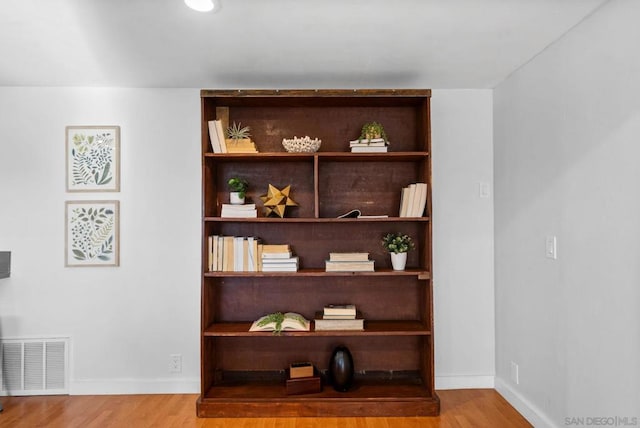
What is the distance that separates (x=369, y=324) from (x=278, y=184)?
1257 millimetres

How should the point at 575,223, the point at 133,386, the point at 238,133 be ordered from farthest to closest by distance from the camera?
the point at 133,386, the point at 238,133, the point at 575,223

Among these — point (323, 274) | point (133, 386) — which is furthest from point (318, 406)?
point (133, 386)

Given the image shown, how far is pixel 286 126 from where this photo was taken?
10.8 ft

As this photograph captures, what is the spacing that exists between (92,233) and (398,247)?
91.4 inches

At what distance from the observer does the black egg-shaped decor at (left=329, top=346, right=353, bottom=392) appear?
9.74 ft

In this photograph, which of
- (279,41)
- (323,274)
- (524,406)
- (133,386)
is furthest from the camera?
(133,386)

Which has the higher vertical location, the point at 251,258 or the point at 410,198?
the point at 410,198

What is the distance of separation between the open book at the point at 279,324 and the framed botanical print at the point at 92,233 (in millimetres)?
1239

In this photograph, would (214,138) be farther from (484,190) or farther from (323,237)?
(484,190)

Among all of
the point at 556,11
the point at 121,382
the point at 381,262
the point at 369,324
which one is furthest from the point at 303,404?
the point at 556,11

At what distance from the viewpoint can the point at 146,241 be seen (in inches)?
130

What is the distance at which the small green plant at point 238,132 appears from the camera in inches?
123

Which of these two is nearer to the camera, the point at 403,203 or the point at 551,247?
the point at 551,247

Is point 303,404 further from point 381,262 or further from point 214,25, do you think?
point 214,25
